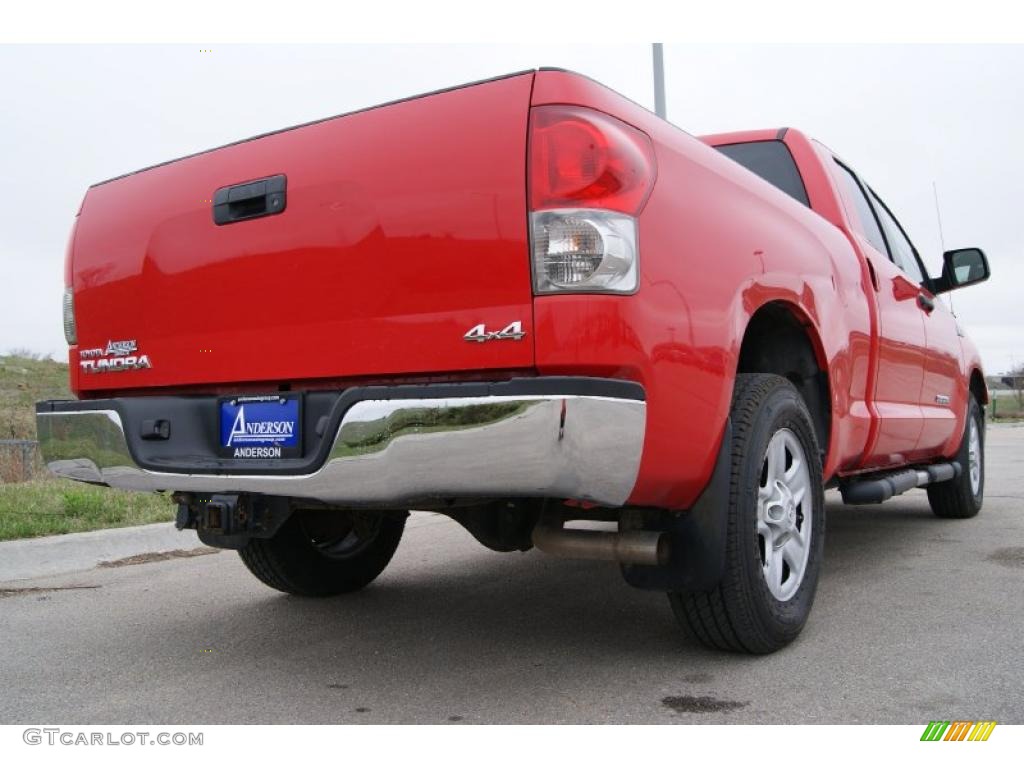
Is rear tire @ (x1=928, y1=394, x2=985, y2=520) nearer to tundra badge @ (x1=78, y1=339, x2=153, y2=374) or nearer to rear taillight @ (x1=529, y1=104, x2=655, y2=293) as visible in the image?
rear taillight @ (x1=529, y1=104, x2=655, y2=293)

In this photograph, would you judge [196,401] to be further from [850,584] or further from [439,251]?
[850,584]

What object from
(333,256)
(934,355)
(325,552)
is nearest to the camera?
(333,256)

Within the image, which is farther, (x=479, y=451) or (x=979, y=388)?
(x=979, y=388)

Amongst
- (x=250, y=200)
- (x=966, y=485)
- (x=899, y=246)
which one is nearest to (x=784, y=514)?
(x=250, y=200)

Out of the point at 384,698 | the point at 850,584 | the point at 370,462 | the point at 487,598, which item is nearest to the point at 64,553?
the point at 487,598

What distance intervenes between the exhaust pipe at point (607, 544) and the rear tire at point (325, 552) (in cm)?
109

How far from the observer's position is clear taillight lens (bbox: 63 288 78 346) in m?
3.38

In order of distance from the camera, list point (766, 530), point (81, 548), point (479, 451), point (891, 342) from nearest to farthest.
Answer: point (479, 451), point (766, 530), point (891, 342), point (81, 548)

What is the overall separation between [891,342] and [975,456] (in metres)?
2.57

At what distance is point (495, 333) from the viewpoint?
2416 millimetres

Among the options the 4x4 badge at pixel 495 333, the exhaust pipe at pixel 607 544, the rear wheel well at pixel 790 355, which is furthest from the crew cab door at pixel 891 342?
the 4x4 badge at pixel 495 333

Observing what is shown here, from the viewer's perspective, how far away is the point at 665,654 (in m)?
3.15

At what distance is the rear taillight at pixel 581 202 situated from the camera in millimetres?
2377

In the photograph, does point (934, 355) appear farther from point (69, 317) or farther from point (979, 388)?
point (69, 317)
